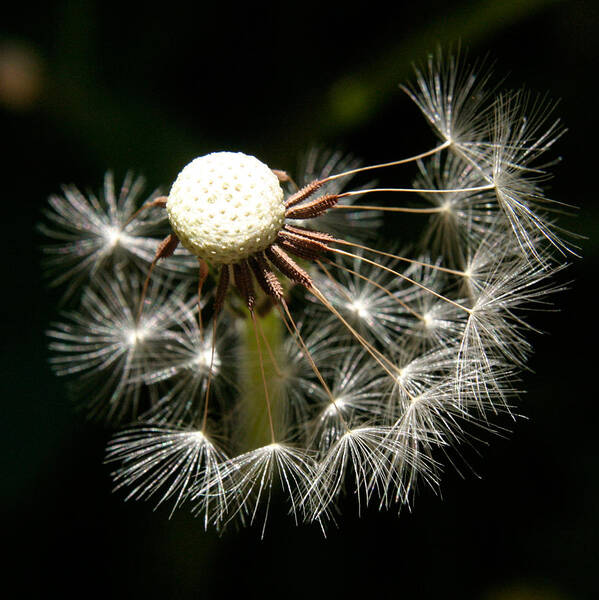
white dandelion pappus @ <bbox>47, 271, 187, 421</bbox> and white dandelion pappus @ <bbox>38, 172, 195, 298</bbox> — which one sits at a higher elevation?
white dandelion pappus @ <bbox>38, 172, 195, 298</bbox>

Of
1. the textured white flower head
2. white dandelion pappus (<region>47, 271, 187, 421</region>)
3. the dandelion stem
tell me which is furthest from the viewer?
white dandelion pappus (<region>47, 271, 187, 421</region>)

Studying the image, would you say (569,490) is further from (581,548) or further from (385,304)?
(385,304)

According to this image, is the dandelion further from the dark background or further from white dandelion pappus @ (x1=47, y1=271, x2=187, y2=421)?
the dark background

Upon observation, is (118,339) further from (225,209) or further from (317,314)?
(225,209)

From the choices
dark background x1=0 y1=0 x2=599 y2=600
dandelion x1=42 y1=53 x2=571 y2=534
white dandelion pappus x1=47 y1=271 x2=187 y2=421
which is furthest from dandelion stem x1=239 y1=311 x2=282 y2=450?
dark background x1=0 y1=0 x2=599 y2=600

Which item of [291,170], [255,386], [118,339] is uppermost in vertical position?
[291,170]

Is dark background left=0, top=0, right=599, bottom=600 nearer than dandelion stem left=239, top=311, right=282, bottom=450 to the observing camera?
No

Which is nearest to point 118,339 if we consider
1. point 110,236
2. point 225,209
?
point 110,236
